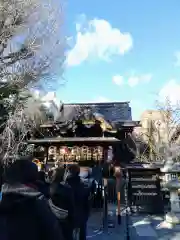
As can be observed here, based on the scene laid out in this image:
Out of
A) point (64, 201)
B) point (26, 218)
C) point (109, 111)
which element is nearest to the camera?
point (26, 218)

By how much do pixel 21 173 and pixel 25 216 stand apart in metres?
0.33

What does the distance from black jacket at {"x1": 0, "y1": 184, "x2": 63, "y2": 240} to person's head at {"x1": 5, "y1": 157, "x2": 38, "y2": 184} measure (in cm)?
12

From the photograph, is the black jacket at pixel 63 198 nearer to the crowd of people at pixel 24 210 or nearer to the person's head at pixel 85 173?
the crowd of people at pixel 24 210

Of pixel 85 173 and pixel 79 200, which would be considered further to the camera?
pixel 85 173

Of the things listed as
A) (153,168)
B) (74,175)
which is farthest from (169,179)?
(74,175)

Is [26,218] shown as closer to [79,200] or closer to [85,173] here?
[79,200]

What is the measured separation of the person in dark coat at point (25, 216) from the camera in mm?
1622

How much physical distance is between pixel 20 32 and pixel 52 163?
200 inches

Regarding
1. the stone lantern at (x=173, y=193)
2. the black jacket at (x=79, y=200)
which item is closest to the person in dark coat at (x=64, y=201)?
the black jacket at (x=79, y=200)

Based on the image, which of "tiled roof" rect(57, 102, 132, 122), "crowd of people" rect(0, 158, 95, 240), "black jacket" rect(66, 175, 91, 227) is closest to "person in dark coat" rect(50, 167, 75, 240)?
"black jacket" rect(66, 175, 91, 227)

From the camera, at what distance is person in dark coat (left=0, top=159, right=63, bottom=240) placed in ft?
5.32

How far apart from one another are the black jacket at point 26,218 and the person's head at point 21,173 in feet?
0.39

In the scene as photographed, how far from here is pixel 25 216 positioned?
1.65 metres

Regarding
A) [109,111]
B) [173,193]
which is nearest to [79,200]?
[173,193]
